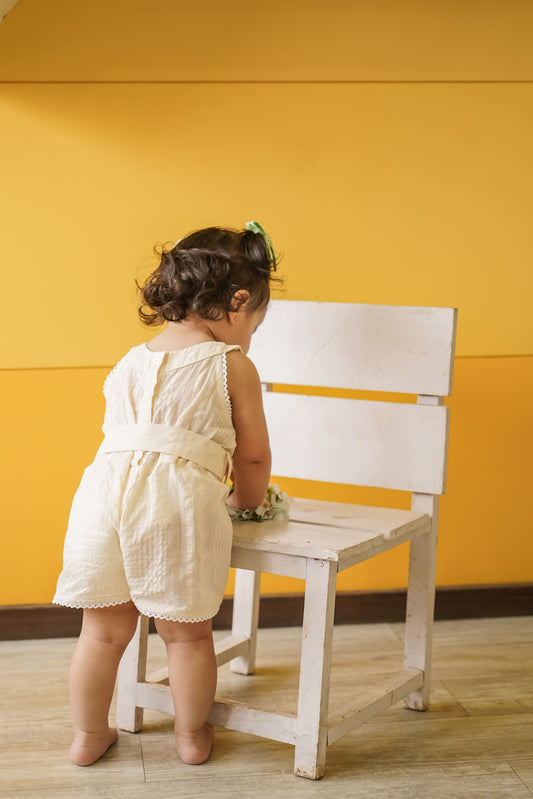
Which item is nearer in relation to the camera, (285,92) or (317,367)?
(317,367)

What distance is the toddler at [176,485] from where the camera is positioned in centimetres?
161

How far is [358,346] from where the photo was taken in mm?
1998

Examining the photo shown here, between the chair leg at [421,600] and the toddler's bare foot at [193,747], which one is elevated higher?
the chair leg at [421,600]

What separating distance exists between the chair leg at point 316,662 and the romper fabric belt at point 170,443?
257mm

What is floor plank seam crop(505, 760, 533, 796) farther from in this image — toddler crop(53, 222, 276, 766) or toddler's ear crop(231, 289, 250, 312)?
toddler's ear crop(231, 289, 250, 312)

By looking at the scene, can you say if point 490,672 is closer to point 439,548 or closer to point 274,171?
point 439,548

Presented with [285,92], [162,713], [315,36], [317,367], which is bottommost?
[162,713]

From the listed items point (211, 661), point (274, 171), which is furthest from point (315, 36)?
point (211, 661)

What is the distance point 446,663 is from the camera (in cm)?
226

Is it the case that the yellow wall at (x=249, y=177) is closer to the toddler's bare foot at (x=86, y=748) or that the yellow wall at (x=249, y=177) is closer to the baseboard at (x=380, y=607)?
the baseboard at (x=380, y=607)

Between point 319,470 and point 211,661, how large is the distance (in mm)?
525

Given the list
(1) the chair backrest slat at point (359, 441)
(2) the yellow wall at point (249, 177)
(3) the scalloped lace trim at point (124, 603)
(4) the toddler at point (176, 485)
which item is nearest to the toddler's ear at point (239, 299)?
(4) the toddler at point (176, 485)

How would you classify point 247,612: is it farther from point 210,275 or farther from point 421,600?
point 210,275

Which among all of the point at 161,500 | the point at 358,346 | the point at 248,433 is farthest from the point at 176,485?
the point at 358,346
